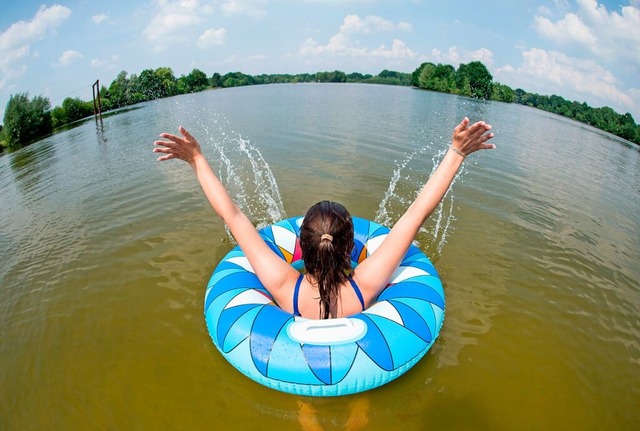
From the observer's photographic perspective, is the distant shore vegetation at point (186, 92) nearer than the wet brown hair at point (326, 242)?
No

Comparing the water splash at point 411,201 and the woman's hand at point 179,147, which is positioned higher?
the woman's hand at point 179,147

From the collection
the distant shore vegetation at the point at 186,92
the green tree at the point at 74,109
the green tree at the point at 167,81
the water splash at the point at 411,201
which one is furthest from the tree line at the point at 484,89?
the green tree at the point at 74,109

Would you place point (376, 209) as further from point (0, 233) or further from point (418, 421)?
point (0, 233)

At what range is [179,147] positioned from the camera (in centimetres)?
234

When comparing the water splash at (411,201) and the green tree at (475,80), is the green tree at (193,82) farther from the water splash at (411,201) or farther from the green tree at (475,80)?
A: the water splash at (411,201)

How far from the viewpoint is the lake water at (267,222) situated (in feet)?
9.89

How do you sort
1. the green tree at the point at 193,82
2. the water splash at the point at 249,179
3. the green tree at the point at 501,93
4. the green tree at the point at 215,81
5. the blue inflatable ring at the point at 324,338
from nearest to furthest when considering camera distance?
1. the blue inflatable ring at the point at 324,338
2. the water splash at the point at 249,179
3. the green tree at the point at 501,93
4. the green tree at the point at 193,82
5. the green tree at the point at 215,81

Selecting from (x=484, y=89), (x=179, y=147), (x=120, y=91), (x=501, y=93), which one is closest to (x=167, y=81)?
(x=120, y=91)

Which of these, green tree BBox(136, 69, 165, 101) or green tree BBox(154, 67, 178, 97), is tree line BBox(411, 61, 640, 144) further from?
green tree BBox(136, 69, 165, 101)

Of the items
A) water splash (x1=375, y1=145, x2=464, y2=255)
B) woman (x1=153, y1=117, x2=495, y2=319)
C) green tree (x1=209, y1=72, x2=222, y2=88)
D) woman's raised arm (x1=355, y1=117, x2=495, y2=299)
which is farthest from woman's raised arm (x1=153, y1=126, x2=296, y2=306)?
green tree (x1=209, y1=72, x2=222, y2=88)

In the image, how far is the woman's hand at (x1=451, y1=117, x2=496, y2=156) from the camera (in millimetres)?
2232

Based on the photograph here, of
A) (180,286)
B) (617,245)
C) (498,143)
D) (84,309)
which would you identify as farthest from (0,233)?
(498,143)

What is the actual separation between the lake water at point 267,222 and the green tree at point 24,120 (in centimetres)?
1540

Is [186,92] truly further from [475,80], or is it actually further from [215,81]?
[475,80]
